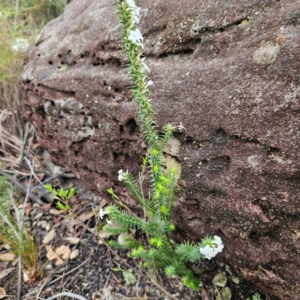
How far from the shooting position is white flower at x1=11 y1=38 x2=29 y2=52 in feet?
13.4

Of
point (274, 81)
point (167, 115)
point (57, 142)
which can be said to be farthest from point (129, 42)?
point (57, 142)

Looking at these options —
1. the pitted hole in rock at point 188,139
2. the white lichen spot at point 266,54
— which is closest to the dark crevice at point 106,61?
the pitted hole in rock at point 188,139

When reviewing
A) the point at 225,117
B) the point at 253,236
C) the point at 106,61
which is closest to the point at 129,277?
the point at 253,236

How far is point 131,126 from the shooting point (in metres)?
2.12

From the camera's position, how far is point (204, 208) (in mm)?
1783

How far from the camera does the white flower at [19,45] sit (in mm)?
4078

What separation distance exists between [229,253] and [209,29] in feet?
4.40

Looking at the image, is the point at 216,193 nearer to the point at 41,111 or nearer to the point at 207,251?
the point at 207,251

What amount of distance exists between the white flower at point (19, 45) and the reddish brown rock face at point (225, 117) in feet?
7.18

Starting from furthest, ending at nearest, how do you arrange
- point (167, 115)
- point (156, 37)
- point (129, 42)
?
1. point (156, 37)
2. point (167, 115)
3. point (129, 42)

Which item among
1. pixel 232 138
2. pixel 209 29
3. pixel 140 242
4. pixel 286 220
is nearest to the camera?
pixel 286 220

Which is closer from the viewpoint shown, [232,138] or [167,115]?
[232,138]

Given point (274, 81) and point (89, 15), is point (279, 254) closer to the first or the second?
point (274, 81)

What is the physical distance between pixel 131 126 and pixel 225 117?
741mm
